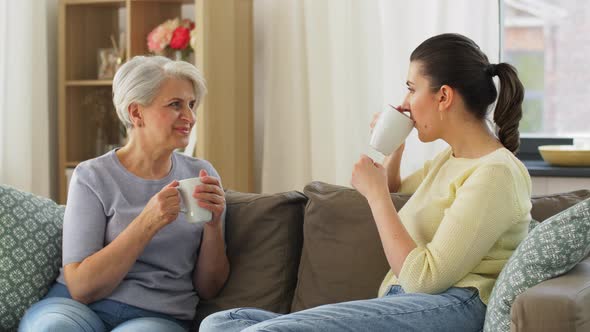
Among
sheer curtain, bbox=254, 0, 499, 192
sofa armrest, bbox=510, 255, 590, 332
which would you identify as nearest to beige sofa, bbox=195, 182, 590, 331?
sofa armrest, bbox=510, 255, 590, 332

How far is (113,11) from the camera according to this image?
438 centimetres

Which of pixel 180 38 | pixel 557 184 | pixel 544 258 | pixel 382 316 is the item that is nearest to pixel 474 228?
pixel 544 258

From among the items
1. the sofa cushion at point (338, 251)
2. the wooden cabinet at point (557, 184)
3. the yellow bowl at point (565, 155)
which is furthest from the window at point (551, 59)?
the sofa cushion at point (338, 251)

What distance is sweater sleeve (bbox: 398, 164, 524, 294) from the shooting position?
190 cm

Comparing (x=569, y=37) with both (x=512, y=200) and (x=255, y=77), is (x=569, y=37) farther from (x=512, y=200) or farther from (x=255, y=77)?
(x=512, y=200)

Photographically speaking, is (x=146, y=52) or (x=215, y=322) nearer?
(x=215, y=322)

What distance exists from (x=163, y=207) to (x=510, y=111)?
0.84m

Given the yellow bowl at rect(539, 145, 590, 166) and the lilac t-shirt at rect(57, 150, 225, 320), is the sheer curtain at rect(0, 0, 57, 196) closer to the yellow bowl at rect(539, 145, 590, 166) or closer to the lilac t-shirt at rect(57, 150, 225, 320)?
the lilac t-shirt at rect(57, 150, 225, 320)

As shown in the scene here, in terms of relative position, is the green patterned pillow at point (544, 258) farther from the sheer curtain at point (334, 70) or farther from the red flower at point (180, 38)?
the red flower at point (180, 38)

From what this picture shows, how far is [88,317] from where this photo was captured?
2.21 metres

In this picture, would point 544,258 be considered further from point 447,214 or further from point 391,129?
point 391,129

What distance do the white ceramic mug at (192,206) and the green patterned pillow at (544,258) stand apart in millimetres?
709

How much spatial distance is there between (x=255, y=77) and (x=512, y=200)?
228cm

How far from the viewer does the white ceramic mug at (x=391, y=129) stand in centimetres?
213
